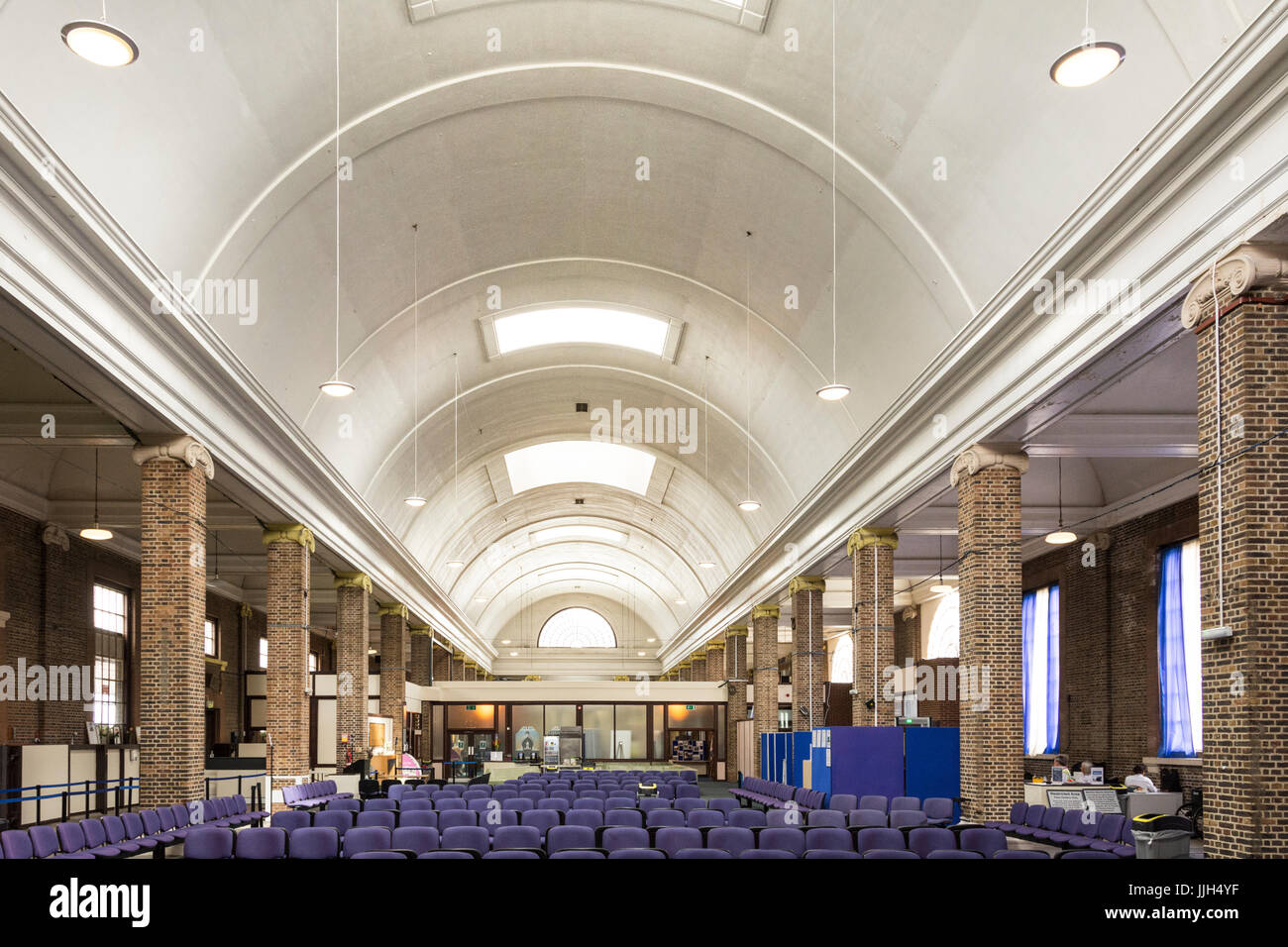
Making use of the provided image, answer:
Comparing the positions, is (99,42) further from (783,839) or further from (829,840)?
(829,840)

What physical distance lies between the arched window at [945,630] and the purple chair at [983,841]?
28.8 m

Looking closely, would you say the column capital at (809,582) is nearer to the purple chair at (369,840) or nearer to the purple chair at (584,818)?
the purple chair at (584,818)

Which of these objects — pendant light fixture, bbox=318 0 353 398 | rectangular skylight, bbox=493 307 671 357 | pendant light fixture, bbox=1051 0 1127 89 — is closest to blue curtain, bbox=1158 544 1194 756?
rectangular skylight, bbox=493 307 671 357

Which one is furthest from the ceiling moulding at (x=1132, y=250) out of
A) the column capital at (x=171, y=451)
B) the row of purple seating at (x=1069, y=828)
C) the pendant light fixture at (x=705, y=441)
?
the column capital at (x=171, y=451)

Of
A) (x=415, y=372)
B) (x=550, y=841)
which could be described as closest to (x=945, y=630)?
(x=415, y=372)

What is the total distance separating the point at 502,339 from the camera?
27984mm

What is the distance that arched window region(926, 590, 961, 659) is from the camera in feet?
133

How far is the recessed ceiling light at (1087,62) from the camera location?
9023mm

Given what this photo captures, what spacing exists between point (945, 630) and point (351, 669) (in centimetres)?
2295

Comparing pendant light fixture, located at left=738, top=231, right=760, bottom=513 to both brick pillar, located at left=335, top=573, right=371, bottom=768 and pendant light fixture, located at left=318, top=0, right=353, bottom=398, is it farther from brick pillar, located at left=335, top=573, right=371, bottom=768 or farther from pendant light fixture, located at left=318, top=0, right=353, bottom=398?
brick pillar, located at left=335, top=573, right=371, bottom=768

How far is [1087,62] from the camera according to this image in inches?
360

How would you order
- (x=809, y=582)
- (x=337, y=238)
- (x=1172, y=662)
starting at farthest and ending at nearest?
1. (x=809, y=582)
2. (x=1172, y=662)
3. (x=337, y=238)

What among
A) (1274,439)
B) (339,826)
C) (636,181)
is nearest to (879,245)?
Answer: (636,181)
